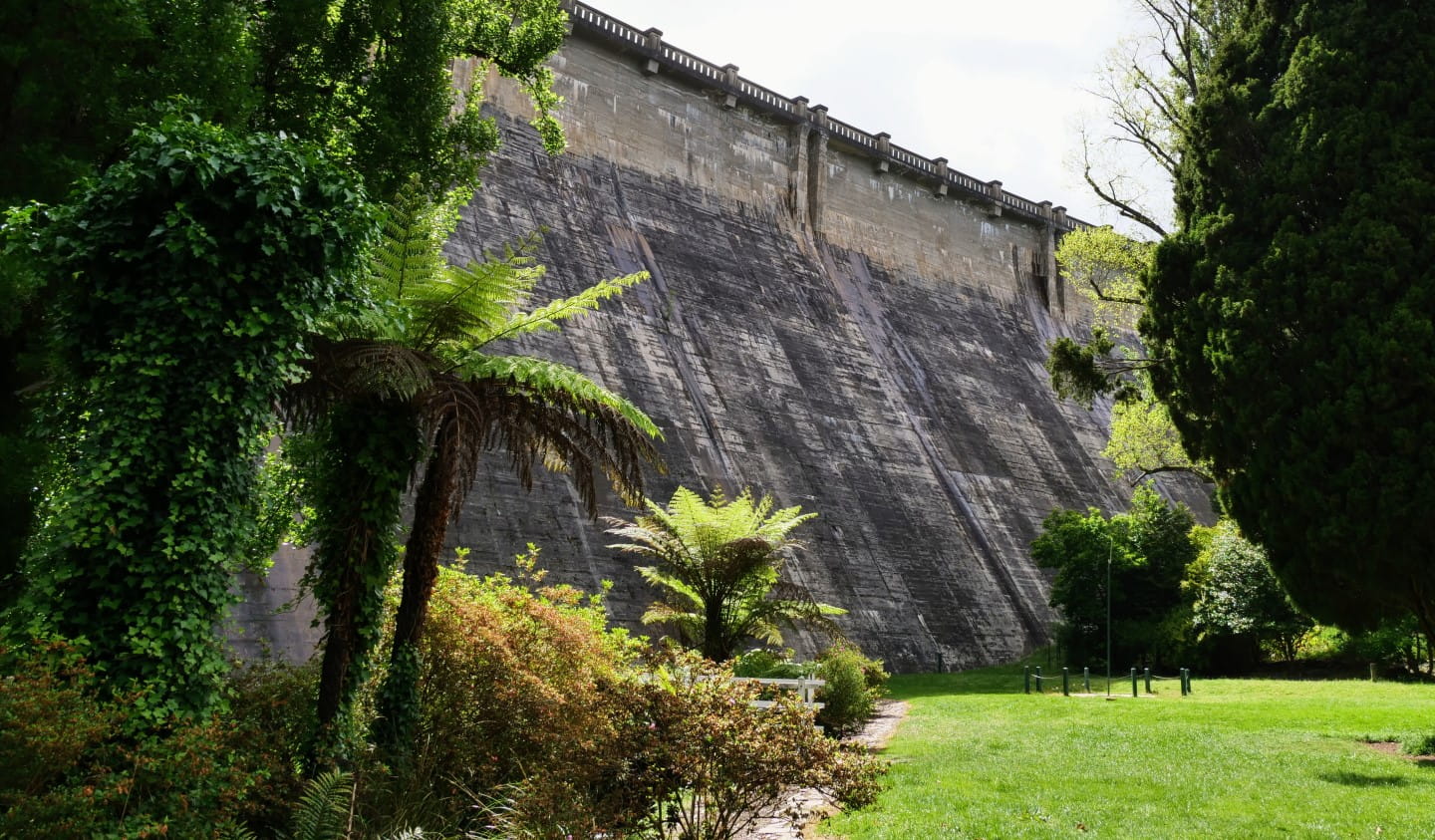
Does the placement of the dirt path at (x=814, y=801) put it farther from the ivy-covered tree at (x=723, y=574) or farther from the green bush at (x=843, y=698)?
the ivy-covered tree at (x=723, y=574)

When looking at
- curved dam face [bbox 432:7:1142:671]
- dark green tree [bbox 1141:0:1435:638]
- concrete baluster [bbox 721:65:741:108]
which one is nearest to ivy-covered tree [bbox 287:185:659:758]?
dark green tree [bbox 1141:0:1435:638]

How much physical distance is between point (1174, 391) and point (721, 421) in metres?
10.4

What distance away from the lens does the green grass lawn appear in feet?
22.6

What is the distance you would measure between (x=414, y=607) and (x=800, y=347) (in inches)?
716

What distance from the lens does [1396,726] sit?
11.0 meters

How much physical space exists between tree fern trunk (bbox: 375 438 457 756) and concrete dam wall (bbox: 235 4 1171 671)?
7393 mm

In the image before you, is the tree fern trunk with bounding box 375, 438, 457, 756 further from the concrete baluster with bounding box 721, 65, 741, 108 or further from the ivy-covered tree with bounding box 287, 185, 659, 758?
the concrete baluster with bounding box 721, 65, 741, 108

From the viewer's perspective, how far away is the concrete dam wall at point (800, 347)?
63.3 feet

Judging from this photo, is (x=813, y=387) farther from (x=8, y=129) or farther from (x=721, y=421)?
(x=8, y=129)

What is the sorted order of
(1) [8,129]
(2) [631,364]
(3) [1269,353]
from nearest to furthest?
(1) [8,129] → (3) [1269,353] → (2) [631,364]

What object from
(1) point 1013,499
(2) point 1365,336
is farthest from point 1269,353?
(1) point 1013,499

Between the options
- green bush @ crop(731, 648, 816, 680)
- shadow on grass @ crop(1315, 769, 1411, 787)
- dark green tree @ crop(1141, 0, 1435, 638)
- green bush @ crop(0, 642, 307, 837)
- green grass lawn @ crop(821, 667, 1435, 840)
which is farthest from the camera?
green bush @ crop(731, 648, 816, 680)

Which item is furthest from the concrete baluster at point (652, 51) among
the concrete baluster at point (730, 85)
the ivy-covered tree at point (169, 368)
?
the ivy-covered tree at point (169, 368)

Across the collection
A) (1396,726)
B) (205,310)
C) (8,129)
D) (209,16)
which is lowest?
(1396,726)
